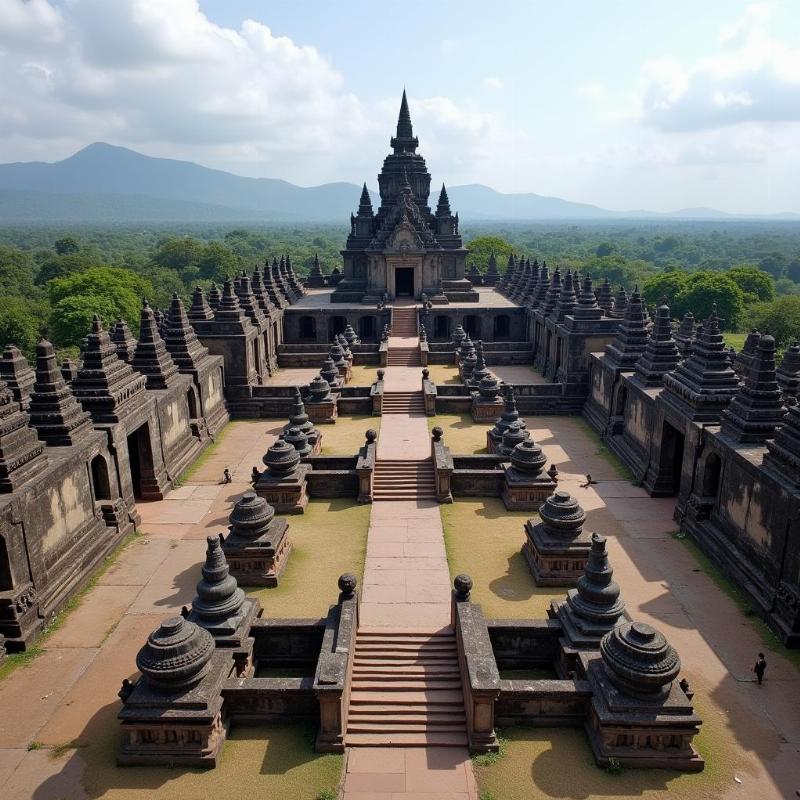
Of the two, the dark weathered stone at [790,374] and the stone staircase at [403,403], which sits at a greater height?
the dark weathered stone at [790,374]

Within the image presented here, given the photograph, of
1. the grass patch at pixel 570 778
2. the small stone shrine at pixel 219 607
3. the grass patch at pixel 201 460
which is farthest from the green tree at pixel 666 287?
the small stone shrine at pixel 219 607

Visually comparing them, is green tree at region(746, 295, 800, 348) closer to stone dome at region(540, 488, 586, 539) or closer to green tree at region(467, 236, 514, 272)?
green tree at region(467, 236, 514, 272)

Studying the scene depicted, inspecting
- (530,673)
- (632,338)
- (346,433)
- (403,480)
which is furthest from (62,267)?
(530,673)

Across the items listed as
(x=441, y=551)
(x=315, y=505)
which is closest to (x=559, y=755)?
(x=441, y=551)

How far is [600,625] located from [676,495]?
11.5m

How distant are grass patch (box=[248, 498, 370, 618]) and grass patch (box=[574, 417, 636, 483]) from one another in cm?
1055

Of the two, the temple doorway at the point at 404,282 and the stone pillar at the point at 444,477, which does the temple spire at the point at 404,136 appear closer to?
the temple doorway at the point at 404,282

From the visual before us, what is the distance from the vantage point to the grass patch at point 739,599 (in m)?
15.2

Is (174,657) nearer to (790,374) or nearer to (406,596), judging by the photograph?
(406,596)

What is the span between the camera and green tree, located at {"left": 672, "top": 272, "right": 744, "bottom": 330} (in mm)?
70812

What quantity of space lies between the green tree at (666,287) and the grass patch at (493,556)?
61.3m

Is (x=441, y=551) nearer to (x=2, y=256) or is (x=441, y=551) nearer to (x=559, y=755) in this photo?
(x=559, y=755)

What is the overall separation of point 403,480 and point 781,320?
56.2 meters

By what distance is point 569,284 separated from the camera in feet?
130
